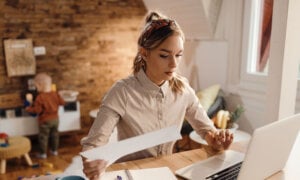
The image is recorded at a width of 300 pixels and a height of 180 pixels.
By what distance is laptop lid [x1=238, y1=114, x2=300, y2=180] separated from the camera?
30.9 inches

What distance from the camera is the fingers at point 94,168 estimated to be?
0.90 metres

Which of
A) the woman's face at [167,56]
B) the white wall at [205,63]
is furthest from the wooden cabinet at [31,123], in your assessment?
the woman's face at [167,56]

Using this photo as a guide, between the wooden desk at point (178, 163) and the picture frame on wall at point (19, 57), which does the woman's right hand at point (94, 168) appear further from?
the picture frame on wall at point (19, 57)

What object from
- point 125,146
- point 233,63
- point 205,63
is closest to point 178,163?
point 125,146

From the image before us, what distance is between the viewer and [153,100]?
1.29m

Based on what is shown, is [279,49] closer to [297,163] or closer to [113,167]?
[297,163]

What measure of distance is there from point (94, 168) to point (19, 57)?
2.95m

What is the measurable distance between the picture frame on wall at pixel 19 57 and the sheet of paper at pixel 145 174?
2.86 metres

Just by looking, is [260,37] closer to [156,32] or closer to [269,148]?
[156,32]

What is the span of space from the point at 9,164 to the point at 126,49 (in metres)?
2.01

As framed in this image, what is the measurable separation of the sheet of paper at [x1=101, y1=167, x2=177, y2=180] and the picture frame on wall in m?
2.86

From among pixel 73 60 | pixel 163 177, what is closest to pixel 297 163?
pixel 163 177

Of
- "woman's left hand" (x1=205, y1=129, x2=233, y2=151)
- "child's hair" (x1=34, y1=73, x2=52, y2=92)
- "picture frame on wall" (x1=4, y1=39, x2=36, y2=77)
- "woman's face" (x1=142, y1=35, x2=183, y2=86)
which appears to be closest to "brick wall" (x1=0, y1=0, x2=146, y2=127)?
"picture frame on wall" (x1=4, y1=39, x2=36, y2=77)

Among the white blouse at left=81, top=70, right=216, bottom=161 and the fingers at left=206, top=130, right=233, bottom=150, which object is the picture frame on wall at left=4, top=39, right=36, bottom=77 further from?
the fingers at left=206, top=130, right=233, bottom=150
